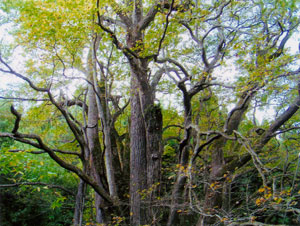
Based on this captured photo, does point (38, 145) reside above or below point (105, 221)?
above

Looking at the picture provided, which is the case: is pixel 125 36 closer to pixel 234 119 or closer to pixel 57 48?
pixel 57 48

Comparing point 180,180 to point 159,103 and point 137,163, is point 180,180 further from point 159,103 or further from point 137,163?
point 159,103

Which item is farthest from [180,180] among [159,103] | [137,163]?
[159,103]

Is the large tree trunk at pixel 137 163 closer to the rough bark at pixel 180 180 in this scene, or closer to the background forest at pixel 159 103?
the background forest at pixel 159 103

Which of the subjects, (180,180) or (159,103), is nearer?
(180,180)

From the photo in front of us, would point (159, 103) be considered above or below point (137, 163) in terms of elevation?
above

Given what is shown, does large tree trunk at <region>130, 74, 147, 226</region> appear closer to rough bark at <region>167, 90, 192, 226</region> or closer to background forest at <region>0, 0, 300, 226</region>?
background forest at <region>0, 0, 300, 226</region>

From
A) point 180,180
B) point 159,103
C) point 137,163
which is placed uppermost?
point 159,103

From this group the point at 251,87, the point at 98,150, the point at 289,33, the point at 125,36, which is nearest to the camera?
the point at 251,87

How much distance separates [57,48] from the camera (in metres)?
4.61

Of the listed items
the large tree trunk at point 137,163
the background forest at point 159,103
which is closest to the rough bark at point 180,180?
the background forest at point 159,103

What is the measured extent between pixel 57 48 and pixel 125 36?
192 cm

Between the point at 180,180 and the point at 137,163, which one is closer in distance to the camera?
the point at 180,180

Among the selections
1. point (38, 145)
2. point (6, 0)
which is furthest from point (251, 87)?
point (6, 0)
